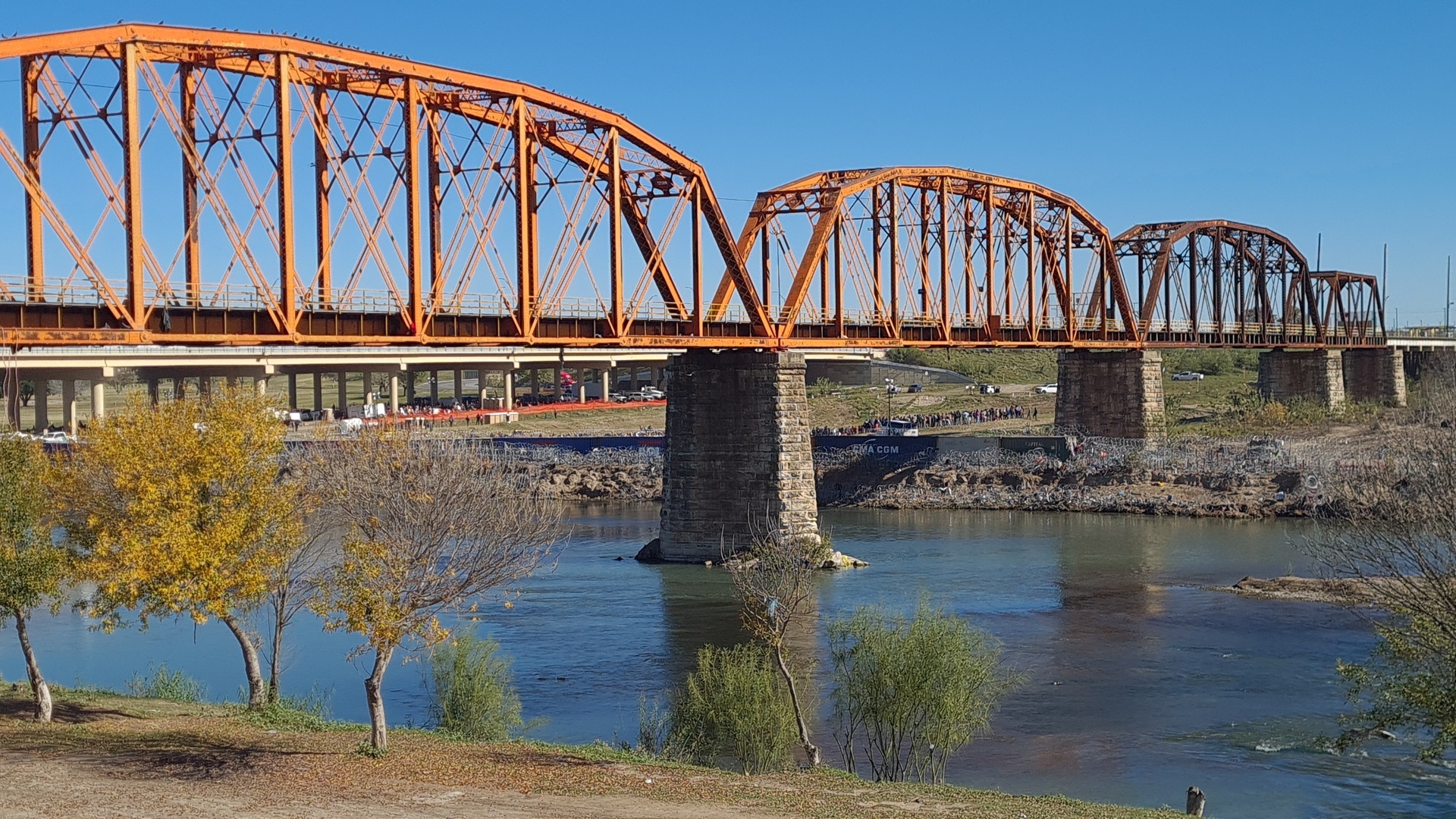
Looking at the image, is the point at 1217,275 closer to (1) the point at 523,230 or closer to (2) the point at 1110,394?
(2) the point at 1110,394

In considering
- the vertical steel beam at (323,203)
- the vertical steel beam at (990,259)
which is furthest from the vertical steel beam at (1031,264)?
the vertical steel beam at (323,203)

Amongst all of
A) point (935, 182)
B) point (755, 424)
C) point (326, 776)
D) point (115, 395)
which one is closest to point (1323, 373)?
point (935, 182)

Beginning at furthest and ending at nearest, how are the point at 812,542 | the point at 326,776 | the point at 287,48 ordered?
the point at 812,542, the point at 287,48, the point at 326,776

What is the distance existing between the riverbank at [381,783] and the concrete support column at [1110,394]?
62.7 meters

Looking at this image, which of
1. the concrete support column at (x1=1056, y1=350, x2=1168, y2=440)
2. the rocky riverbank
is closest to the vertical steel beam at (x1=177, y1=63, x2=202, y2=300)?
the rocky riverbank

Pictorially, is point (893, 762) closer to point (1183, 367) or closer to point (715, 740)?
point (715, 740)

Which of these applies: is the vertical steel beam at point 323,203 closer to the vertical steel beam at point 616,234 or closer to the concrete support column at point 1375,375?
the vertical steel beam at point 616,234

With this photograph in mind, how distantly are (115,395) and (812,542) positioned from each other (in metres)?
125

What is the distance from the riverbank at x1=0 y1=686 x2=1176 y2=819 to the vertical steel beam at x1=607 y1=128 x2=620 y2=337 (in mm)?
22753

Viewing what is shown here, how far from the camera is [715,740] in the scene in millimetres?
26375

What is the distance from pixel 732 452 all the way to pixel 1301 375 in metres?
69.6

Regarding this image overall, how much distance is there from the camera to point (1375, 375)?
388 ft

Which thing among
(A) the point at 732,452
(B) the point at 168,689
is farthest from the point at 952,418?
(B) the point at 168,689

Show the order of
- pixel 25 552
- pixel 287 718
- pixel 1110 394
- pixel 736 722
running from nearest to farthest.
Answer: pixel 25 552 → pixel 736 722 → pixel 287 718 → pixel 1110 394
